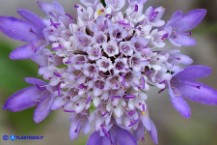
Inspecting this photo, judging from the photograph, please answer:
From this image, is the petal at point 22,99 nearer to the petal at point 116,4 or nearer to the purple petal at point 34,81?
the purple petal at point 34,81

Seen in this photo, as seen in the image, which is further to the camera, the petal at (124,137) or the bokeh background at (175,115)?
the bokeh background at (175,115)

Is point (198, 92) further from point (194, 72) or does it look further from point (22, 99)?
point (22, 99)

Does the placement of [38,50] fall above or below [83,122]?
above

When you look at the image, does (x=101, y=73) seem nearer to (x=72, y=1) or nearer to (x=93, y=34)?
(x=93, y=34)

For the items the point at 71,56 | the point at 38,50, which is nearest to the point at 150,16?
the point at 71,56

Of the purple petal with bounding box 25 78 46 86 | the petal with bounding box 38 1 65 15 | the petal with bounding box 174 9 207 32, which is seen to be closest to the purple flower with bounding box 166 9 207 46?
the petal with bounding box 174 9 207 32

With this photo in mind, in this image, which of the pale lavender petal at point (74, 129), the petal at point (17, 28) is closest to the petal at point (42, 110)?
the pale lavender petal at point (74, 129)
